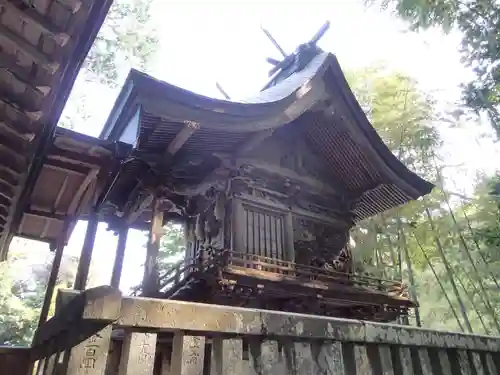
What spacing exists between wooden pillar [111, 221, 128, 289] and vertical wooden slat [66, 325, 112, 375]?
6310 mm

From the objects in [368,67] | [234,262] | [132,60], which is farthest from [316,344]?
[132,60]

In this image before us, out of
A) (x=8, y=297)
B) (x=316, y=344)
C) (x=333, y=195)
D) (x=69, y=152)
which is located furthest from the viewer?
(x=8, y=297)

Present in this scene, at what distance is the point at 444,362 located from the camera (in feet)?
7.83

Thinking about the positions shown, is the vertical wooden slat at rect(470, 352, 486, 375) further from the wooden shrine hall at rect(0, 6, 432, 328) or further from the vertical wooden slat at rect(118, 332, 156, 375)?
the wooden shrine hall at rect(0, 6, 432, 328)

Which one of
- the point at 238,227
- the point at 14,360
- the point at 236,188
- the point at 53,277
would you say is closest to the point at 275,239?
the point at 238,227

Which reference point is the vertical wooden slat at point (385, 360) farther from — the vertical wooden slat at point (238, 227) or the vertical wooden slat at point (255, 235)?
the vertical wooden slat at point (255, 235)

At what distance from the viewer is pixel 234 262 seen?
7.09 meters

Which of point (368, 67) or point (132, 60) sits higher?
point (132, 60)

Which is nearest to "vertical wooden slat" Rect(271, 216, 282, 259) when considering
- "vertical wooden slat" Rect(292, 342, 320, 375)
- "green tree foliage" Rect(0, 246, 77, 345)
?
"vertical wooden slat" Rect(292, 342, 320, 375)

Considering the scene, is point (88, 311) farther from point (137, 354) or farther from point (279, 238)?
point (279, 238)

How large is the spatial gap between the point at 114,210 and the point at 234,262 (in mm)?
3827

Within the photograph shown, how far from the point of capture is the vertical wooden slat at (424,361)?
7.41 ft

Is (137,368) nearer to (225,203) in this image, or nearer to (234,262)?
→ (234,262)

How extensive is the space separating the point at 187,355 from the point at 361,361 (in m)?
0.93
